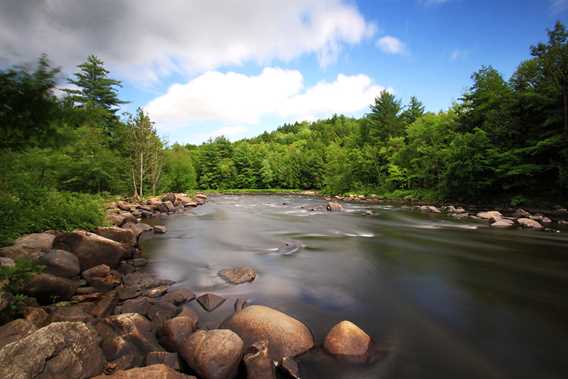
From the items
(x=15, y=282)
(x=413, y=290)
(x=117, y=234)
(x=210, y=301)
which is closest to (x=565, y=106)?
(x=413, y=290)

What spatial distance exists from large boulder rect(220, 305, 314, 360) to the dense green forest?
383cm

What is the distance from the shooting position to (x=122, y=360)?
12.2ft

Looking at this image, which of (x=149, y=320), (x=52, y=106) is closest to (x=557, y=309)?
(x=149, y=320)

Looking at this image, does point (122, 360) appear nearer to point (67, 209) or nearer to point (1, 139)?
point (1, 139)

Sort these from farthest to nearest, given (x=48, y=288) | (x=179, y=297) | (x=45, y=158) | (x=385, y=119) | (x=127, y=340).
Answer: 1. (x=385, y=119)
2. (x=45, y=158)
3. (x=179, y=297)
4. (x=48, y=288)
5. (x=127, y=340)

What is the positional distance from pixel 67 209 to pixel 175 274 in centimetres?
509

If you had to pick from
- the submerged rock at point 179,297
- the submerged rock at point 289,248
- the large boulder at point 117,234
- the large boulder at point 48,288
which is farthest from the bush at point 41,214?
the submerged rock at point 289,248

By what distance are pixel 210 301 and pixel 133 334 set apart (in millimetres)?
1975

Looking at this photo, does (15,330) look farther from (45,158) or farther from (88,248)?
(45,158)

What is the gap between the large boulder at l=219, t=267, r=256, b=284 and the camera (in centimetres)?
758

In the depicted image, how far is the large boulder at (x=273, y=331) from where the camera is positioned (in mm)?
4288

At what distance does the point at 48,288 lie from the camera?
553 centimetres

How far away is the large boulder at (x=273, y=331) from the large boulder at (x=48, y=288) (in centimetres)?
352

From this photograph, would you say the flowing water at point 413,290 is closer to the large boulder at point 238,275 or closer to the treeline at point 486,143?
the large boulder at point 238,275
